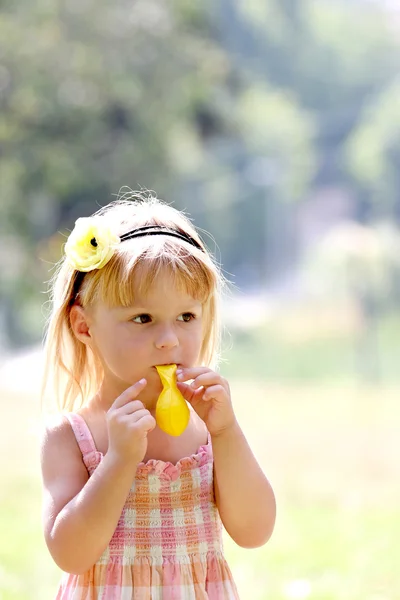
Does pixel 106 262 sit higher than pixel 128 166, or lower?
lower

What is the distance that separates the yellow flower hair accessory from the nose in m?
0.10

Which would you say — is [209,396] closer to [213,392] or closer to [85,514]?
[213,392]

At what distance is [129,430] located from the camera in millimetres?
868

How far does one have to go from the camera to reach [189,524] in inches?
37.5

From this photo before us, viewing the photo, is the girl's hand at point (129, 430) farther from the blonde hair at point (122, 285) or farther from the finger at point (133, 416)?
the blonde hair at point (122, 285)

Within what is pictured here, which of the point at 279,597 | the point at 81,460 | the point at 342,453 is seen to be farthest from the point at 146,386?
the point at 342,453

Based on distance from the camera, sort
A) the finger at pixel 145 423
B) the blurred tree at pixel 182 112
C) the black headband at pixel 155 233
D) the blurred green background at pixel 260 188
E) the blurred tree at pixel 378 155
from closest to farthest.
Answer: the finger at pixel 145 423, the black headband at pixel 155 233, the blurred green background at pixel 260 188, the blurred tree at pixel 182 112, the blurred tree at pixel 378 155

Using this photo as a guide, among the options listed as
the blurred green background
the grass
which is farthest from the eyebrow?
the blurred green background

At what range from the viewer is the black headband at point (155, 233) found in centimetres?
97

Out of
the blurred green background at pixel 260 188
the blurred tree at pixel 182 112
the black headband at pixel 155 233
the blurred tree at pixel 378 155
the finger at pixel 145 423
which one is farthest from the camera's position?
the blurred tree at pixel 378 155

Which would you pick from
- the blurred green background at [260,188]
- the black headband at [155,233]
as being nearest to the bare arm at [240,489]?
the black headband at [155,233]

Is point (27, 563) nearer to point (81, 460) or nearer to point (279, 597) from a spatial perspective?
point (279, 597)

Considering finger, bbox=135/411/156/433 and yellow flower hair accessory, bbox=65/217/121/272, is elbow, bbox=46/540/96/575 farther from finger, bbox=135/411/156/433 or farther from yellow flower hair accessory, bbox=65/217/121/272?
yellow flower hair accessory, bbox=65/217/121/272

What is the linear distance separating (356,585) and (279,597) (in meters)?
0.18
